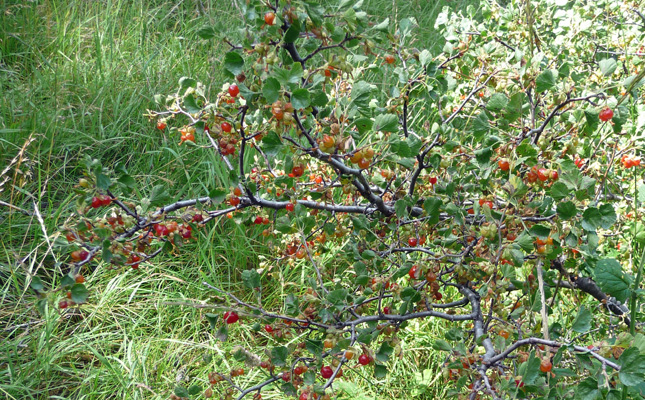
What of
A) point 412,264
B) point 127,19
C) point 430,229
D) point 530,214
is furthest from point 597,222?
point 127,19

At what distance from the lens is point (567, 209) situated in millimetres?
1091

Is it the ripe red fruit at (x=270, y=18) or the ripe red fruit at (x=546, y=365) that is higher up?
the ripe red fruit at (x=270, y=18)

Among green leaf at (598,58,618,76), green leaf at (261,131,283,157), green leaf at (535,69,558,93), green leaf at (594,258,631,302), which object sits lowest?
green leaf at (594,258,631,302)

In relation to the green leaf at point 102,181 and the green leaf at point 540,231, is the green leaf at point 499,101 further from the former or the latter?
the green leaf at point 102,181

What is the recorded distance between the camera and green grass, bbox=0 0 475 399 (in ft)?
6.74

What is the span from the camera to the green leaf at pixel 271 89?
3.27 feet

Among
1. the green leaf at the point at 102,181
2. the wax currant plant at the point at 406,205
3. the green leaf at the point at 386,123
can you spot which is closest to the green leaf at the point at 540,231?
the wax currant plant at the point at 406,205

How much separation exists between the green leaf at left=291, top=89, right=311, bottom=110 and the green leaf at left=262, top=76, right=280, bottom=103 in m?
0.03

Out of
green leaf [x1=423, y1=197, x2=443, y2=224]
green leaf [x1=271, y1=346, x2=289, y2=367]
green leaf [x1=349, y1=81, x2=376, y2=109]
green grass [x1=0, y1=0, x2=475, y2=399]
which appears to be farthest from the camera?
green grass [x1=0, y1=0, x2=475, y2=399]

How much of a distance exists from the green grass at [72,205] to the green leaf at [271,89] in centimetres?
67

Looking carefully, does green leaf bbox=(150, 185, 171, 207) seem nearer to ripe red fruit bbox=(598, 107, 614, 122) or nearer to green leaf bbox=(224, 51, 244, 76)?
green leaf bbox=(224, 51, 244, 76)

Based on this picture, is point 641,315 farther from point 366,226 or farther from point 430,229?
point 366,226

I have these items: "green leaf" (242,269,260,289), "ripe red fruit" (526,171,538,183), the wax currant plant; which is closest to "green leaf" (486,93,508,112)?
the wax currant plant

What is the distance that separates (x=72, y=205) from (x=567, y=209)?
7.18 feet
